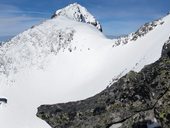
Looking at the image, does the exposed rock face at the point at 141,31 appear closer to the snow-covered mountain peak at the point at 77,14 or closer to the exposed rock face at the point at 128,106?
the snow-covered mountain peak at the point at 77,14

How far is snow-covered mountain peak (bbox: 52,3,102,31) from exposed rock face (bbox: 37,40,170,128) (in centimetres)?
12079

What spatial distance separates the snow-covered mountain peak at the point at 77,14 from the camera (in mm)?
138000

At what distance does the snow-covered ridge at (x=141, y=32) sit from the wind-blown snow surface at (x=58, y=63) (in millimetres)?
1368

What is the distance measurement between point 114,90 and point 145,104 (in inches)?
70.3

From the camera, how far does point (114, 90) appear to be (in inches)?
642

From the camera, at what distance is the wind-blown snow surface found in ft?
276

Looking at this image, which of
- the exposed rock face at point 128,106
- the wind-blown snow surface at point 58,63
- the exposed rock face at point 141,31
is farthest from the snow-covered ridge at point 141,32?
the exposed rock face at point 128,106

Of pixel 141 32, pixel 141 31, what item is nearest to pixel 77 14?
pixel 141 31

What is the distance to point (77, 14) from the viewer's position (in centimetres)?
13988

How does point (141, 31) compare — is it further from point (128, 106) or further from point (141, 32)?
point (128, 106)

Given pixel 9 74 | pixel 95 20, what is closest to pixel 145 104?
pixel 9 74

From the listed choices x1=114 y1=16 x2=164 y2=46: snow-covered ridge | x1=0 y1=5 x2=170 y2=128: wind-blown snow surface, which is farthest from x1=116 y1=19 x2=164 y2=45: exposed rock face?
x1=0 y1=5 x2=170 y2=128: wind-blown snow surface

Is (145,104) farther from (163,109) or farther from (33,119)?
A: (33,119)

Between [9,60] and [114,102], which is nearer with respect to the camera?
[114,102]
